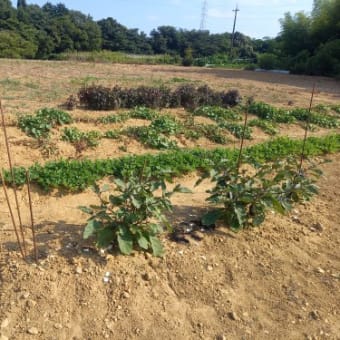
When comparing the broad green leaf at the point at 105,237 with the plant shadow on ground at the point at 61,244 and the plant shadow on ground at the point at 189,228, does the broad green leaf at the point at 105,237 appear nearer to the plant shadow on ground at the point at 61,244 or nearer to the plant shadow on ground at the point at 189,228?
the plant shadow on ground at the point at 61,244

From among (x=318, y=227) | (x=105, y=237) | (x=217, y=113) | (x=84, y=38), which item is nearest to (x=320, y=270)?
(x=318, y=227)

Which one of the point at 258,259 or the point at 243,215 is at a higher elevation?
the point at 243,215

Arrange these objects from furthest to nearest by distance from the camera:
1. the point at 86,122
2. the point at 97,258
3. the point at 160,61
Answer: the point at 160,61, the point at 86,122, the point at 97,258

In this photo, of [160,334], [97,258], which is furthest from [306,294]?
[97,258]

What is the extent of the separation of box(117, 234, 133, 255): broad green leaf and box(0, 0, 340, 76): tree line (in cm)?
1806

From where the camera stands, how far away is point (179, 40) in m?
49.0

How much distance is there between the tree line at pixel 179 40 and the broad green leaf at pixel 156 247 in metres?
17.9

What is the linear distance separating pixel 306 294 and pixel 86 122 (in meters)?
4.18

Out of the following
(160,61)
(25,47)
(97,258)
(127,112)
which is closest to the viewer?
(97,258)

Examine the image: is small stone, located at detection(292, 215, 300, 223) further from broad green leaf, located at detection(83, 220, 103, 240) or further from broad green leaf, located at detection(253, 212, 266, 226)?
broad green leaf, located at detection(83, 220, 103, 240)

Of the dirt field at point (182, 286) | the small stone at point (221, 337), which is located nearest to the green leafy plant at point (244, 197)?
the dirt field at point (182, 286)

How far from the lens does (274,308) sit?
2.63m

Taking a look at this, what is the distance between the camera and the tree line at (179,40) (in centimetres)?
2103

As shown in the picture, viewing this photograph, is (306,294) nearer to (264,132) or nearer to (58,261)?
(58,261)
